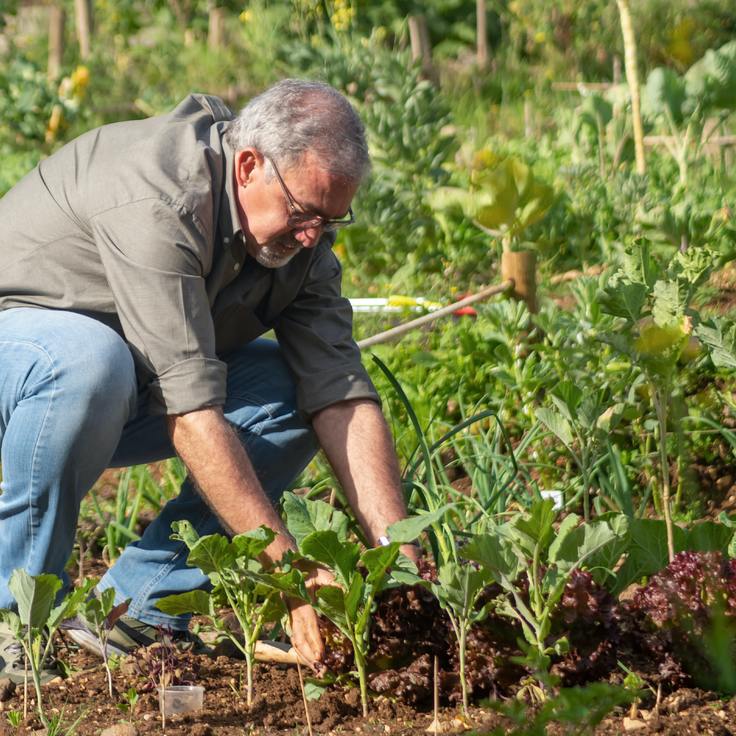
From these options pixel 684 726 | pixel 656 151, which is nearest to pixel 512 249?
pixel 684 726

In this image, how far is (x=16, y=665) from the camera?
2.47 meters

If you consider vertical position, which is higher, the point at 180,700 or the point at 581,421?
the point at 581,421

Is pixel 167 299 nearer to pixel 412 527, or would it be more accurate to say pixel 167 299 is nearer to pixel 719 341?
pixel 412 527

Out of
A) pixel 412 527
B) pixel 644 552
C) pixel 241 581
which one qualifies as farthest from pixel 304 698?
pixel 644 552

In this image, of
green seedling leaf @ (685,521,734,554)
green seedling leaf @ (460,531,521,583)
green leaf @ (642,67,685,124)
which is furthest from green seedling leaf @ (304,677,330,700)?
green leaf @ (642,67,685,124)

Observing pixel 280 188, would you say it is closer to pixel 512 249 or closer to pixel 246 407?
pixel 246 407

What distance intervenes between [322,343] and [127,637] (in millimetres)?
834

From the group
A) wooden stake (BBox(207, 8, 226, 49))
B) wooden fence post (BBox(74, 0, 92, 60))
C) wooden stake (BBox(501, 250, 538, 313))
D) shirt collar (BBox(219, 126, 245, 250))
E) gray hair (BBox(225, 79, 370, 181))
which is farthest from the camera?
wooden stake (BBox(207, 8, 226, 49))

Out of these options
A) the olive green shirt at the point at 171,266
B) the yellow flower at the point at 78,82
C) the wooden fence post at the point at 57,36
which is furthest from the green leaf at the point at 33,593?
the wooden fence post at the point at 57,36

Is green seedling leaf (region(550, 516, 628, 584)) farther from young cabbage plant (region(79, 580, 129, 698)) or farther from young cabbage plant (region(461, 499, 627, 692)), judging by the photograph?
young cabbage plant (region(79, 580, 129, 698))

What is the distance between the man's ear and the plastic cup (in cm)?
109

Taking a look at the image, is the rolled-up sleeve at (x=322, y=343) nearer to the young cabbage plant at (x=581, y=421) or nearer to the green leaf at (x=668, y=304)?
the young cabbage plant at (x=581, y=421)

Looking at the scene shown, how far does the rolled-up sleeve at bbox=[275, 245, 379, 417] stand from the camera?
2.77 meters

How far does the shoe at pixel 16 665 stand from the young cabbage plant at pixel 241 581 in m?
0.42
